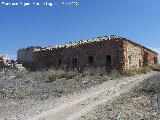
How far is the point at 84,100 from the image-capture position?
16484 mm

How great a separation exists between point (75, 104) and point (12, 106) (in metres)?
2.80

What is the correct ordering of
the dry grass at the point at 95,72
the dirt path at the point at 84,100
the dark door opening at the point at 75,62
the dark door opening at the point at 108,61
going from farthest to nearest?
the dark door opening at the point at 75,62 → the dark door opening at the point at 108,61 → the dry grass at the point at 95,72 → the dirt path at the point at 84,100

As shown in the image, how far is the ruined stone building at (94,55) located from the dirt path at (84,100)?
20.5 feet

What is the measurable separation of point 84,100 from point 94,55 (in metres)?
12.9

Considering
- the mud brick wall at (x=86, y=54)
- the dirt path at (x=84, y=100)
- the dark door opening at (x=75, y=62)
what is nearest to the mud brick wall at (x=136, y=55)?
the mud brick wall at (x=86, y=54)

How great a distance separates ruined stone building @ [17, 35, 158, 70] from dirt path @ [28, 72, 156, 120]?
6241mm

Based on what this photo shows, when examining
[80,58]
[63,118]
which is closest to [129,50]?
[80,58]

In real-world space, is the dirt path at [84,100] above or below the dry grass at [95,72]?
below

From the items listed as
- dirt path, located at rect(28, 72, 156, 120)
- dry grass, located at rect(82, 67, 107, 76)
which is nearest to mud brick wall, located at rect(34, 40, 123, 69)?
dry grass, located at rect(82, 67, 107, 76)

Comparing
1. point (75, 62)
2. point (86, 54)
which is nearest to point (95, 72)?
point (86, 54)

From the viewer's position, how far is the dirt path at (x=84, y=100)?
1328cm

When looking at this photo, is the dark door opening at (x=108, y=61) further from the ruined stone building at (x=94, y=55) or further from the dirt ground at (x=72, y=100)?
the dirt ground at (x=72, y=100)

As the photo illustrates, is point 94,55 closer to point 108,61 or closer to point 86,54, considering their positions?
point 86,54

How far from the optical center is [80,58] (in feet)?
98.8
